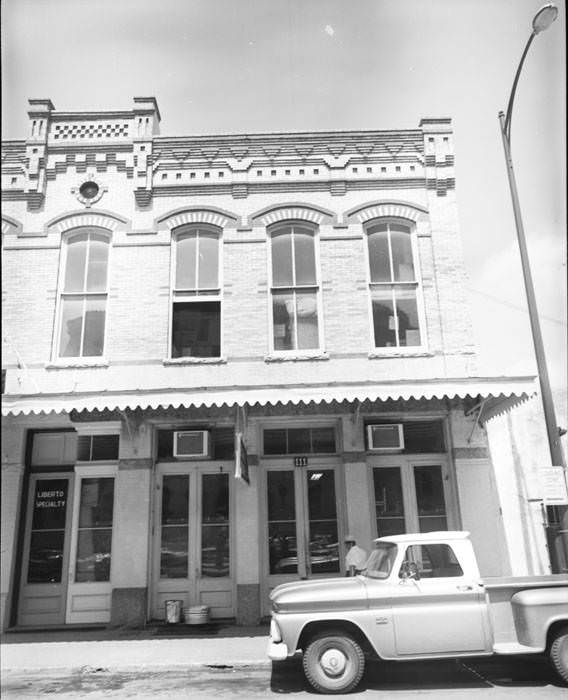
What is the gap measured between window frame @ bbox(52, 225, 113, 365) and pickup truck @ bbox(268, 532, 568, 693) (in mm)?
6950

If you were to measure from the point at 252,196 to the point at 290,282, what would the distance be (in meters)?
2.08

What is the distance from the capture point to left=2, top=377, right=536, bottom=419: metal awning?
10.2 metres

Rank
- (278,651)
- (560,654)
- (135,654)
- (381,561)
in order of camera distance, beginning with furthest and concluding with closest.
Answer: (135,654), (381,561), (278,651), (560,654)

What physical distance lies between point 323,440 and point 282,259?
3.86 meters

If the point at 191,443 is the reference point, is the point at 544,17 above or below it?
above

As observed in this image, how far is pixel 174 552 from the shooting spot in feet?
38.6

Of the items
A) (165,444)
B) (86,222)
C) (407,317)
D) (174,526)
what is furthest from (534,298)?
(86,222)

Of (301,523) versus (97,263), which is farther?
(97,263)

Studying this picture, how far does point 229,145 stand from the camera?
535 inches

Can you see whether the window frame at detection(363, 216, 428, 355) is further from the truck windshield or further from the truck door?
the truck door

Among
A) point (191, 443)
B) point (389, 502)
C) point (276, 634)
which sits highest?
point (191, 443)

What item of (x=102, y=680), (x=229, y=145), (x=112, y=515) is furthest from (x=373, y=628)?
(x=229, y=145)

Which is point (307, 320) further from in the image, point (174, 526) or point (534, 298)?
point (174, 526)

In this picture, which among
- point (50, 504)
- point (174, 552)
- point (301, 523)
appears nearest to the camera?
point (174, 552)
